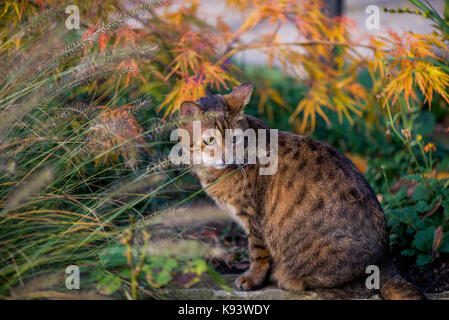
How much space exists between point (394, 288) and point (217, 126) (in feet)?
4.32

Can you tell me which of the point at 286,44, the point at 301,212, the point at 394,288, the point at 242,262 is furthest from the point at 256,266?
the point at 286,44

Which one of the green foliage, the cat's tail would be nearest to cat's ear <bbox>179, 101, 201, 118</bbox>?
the cat's tail

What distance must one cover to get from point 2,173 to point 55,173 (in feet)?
0.82

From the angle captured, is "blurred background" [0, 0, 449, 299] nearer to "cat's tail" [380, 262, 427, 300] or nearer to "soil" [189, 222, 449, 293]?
"soil" [189, 222, 449, 293]

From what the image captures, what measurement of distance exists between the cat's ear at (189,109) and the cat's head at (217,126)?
0.40 ft

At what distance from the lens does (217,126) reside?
275 centimetres

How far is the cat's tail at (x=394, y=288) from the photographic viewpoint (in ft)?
7.67

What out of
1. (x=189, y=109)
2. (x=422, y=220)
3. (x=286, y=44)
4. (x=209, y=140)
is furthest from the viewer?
(x=286, y=44)

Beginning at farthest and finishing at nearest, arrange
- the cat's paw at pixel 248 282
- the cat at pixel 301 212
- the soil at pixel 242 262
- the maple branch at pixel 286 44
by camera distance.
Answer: the maple branch at pixel 286 44, the soil at pixel 242 262, the cat's paw at pixel 248 282, the cat at pixel 301 212

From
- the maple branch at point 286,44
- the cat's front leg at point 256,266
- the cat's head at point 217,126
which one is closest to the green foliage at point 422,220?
the cat's front leg at point 256,266

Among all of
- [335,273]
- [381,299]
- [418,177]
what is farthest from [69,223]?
[418,177]

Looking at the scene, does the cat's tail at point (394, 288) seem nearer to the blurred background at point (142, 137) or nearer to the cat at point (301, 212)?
the cat at point (301, 212)

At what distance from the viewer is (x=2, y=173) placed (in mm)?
2268

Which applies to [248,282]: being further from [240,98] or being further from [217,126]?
[240,98]
